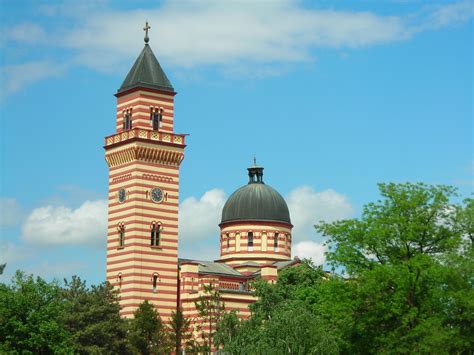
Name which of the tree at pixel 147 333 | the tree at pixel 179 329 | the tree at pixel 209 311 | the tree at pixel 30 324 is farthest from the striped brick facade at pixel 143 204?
the tree at pixel 30 324

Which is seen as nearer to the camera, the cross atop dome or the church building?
the church building

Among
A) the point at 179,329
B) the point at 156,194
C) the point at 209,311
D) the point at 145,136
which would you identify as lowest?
the point at 179,329

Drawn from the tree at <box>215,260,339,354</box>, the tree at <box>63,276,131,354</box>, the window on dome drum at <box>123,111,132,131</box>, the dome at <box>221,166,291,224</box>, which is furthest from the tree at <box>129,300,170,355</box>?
the dome at <box>221,166,291,224</box>

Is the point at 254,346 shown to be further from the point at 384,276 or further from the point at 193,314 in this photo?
the point at 193,314

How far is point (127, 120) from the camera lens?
287 ft

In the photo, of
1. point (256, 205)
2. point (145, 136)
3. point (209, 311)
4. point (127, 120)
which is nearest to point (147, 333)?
point (209, 311)

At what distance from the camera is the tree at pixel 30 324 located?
6000cm

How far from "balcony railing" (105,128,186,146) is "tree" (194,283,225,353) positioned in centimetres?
1193

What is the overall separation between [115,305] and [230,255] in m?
25.9

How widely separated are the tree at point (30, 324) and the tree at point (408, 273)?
647 inches

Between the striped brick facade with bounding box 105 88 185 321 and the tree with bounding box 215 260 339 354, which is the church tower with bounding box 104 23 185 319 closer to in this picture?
the striped brick facade with bounding box 105 88 185 321

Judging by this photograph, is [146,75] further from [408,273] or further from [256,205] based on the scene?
[408,273]

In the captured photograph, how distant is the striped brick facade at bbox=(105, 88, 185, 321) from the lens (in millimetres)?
83750

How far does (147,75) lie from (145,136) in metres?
5.17
